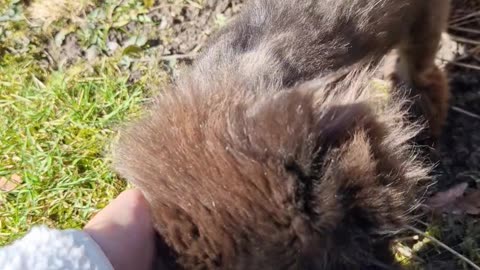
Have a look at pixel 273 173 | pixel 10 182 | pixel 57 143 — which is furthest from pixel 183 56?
pixel 273 173

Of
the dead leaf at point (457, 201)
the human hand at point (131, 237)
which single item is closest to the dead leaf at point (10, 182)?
the human hand at point (131, 237)

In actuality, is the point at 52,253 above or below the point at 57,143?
above

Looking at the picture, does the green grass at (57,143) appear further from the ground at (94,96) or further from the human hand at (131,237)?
the human hand at (131,237)

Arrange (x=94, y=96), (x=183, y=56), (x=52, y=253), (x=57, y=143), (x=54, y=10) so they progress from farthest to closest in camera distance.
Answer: (x=54, y=10), (x=183, y=56), (x=94, y=96), (x=57, y=143), (x=52, y=253)

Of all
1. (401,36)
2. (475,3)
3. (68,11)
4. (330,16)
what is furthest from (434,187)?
(68,11)

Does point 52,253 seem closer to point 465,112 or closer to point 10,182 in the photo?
point 10,182

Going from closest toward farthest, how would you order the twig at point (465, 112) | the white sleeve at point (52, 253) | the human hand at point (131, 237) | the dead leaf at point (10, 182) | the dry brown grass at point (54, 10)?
the white sleeve at point (52, 253) < the human hand at point (131, 237) < the dead leaf at point (10, 182) < the twig at point (465, 112) < the dry brown grass at point (54, 10)

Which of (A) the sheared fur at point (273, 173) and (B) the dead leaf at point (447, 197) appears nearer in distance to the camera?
(A) the sheared fur at point (273, 173)

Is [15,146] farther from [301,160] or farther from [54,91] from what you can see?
[301,160]
